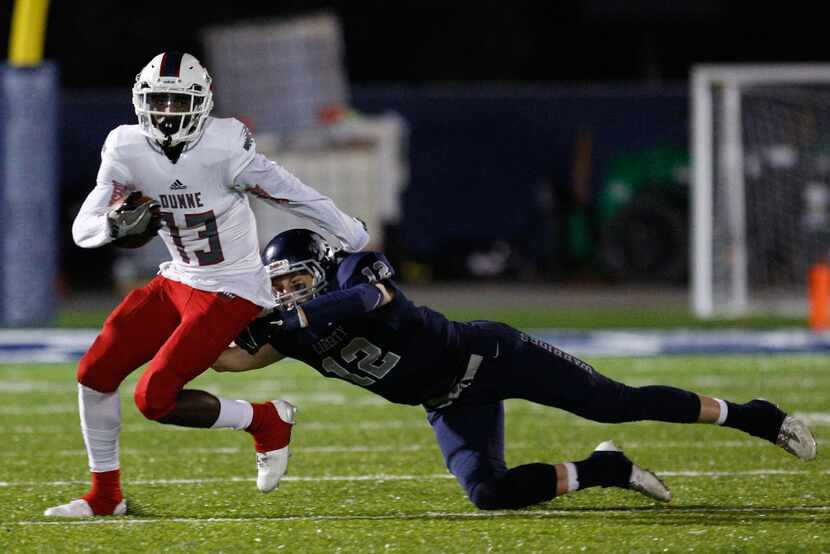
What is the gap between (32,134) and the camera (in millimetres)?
11117

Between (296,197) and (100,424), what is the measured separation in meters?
0.86

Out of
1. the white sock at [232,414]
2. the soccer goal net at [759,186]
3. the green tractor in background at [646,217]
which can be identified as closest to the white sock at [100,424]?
the white sock at [232,414]

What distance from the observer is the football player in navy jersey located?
448cm

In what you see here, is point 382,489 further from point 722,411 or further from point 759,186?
point 759,186

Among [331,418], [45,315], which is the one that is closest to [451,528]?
[331,418]

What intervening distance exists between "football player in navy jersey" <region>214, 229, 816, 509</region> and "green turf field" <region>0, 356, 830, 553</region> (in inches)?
4.9

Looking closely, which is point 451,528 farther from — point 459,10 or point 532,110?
point 459,10

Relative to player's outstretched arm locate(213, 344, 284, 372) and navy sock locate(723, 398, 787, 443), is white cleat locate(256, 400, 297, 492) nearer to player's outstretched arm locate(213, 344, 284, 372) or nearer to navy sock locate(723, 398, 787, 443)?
player's outstretched arm locate(213, 344, 284, 372)

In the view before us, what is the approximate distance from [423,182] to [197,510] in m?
11.9

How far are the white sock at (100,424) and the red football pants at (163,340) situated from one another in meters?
0.04

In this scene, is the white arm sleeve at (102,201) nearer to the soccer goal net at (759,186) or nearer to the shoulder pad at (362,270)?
the shoulder pad at (362,270)

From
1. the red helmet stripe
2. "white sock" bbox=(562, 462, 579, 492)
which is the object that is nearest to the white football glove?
the red helmet stripe

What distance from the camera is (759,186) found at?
12.4 m

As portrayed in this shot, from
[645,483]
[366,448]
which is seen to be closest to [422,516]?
[645,483]
